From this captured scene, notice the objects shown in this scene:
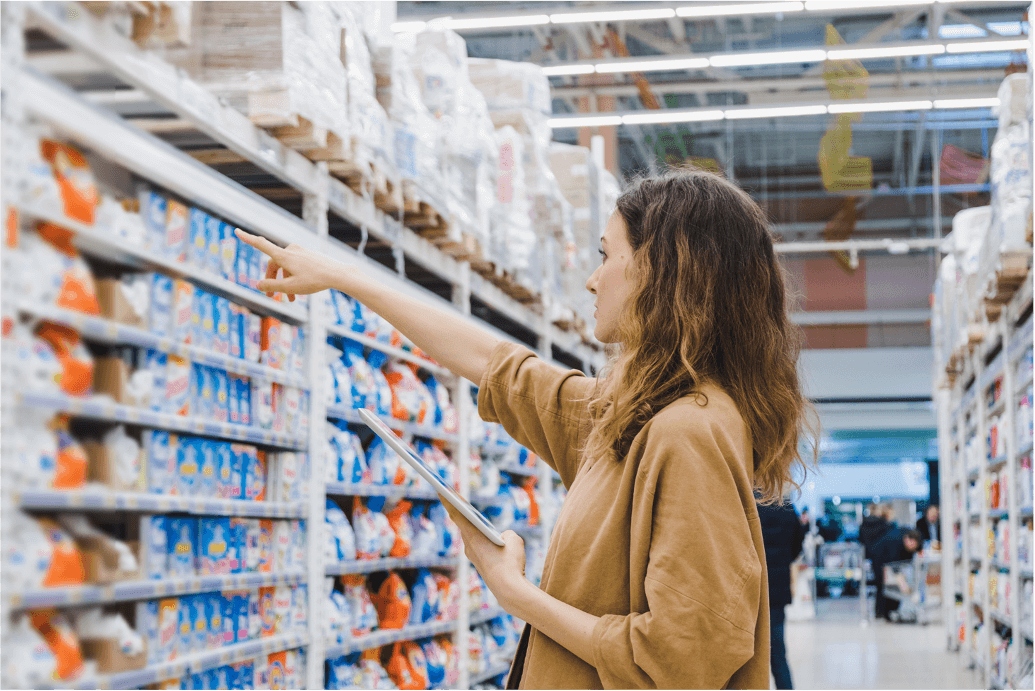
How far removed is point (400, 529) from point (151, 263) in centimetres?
197

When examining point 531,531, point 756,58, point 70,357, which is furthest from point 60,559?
point 756,58

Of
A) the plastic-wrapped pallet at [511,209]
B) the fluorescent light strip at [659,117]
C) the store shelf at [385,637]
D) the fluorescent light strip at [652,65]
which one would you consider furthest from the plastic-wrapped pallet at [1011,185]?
the fluorescent light strip at [659,117]

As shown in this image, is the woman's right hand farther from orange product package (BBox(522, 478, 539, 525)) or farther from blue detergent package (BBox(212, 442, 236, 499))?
orange product package (BBox(522, 478, 539, 525))

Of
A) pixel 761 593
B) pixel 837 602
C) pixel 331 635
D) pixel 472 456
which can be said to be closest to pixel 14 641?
pixel 761 593

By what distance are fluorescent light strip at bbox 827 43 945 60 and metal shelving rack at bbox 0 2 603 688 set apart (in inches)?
252

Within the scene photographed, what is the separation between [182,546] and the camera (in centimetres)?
273

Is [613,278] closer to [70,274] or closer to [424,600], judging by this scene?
[70,274]

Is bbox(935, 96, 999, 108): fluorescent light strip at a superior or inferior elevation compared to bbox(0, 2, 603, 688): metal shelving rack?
superior

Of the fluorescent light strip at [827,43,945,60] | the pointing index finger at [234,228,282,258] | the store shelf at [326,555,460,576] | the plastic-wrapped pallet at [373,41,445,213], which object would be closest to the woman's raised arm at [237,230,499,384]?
→ the pointing index finger at [234,228,282,258]

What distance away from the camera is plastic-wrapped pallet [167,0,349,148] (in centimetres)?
310

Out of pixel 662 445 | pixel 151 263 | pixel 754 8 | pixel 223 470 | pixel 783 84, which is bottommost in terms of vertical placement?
pixel 223 470

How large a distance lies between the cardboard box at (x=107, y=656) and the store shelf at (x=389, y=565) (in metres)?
1.24

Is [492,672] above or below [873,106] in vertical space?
below

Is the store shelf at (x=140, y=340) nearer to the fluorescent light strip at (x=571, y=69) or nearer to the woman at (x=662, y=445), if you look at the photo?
the woman at (x=662, y=445)
